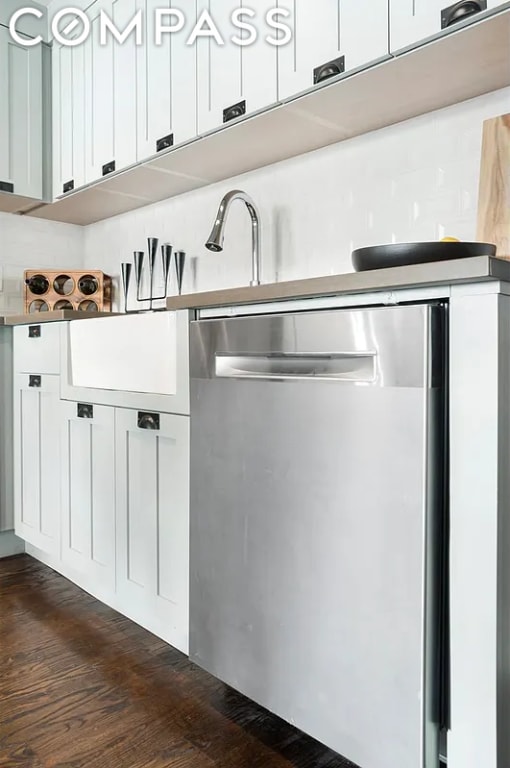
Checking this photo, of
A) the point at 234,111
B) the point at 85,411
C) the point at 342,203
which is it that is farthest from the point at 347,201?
the point at 85,411

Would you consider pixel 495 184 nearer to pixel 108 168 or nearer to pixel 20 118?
pixel 108 168

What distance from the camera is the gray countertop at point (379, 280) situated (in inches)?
36.0

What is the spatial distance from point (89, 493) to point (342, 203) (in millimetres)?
1236

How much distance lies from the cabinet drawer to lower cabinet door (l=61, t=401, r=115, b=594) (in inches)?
8.2

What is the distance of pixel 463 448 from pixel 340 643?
17.0 inches

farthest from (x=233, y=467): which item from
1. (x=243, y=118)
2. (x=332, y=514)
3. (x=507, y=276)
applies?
(x=243, y=118)

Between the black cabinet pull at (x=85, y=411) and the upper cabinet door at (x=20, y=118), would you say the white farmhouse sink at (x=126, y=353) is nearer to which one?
the black cabinet pull at (x=85, y=411)

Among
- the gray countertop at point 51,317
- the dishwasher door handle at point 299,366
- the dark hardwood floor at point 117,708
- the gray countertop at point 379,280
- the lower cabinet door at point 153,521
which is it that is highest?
the gray countertop at point 51,317

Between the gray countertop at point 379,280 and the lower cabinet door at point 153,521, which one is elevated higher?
the gray countertop at point 379,280

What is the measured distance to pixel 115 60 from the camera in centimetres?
221

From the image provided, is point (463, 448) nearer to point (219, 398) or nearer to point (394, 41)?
point (219, 398)

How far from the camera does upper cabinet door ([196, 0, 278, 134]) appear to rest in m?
1.60

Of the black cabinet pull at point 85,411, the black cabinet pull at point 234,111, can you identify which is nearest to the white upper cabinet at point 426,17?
the black cabinet pull at point 234,111

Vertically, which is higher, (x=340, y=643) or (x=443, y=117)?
(x=443, y=117)
